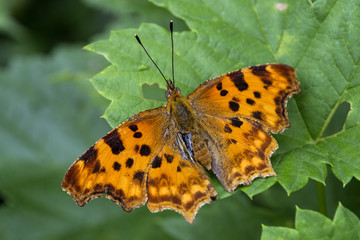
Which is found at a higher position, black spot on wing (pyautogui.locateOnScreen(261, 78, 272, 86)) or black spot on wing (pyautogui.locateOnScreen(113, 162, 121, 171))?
black spot on wing (pyautogui.locateOnScreen(261, 78, 272, 86))

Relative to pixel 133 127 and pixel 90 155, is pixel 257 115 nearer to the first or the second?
pixel 133 127

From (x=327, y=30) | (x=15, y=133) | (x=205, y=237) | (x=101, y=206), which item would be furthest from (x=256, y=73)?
(x=15, y=133)

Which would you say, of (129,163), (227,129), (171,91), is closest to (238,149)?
(227,129)

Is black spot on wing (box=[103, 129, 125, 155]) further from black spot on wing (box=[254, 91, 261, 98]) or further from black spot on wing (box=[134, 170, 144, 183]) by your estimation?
black spot on wing (box=[254, 91, 261, 98])

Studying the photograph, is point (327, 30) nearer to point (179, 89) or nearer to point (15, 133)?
point (179, 89)

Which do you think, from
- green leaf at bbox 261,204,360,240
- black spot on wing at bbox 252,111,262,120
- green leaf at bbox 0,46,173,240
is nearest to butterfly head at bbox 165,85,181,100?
black spot on wing at bbox 252,111,262,120

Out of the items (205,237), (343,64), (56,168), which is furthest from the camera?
(56,168)
